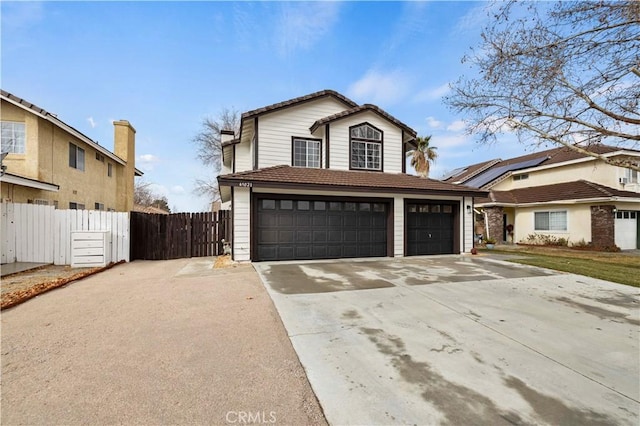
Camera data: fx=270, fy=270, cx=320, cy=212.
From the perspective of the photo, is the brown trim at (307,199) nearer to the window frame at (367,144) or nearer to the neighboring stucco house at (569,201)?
the window frame at (367,144)

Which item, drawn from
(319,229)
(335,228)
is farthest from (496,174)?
(319,229)

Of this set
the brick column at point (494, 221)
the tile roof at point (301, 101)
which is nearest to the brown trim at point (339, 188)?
the tile roof at point (301, 101)

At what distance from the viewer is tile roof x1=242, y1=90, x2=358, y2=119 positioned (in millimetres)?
11203

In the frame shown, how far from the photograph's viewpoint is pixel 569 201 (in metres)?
16.2

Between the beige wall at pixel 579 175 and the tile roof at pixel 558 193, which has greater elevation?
the beige wall at pixel 579 175

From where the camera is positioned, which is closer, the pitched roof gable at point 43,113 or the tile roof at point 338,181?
the tile roof at point 338,181

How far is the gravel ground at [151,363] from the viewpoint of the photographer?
7.12 ft

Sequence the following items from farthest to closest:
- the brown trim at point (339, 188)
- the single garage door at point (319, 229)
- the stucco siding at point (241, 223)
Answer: the single garage door at point (319, 229), the stucco siding at point (241, 223), the brown trim at point (339, 188)

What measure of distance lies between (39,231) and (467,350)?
1269 cm

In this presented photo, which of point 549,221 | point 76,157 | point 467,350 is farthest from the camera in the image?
point 549,221

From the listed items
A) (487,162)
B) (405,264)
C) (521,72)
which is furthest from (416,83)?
(487,162)

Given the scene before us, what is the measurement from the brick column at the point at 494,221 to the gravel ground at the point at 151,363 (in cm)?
1916

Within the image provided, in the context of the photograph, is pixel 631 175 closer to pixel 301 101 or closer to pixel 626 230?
pixel 626 230

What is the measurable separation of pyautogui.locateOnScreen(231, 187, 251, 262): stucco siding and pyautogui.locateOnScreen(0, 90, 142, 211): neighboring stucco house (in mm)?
7016
